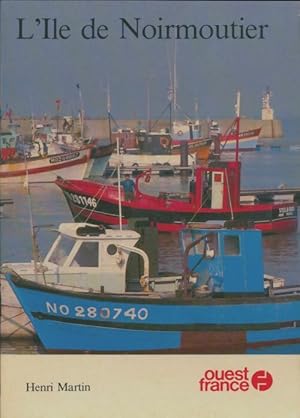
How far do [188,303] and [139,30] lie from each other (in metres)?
1.26

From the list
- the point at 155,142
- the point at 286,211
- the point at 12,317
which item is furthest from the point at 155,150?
the point at 12,317

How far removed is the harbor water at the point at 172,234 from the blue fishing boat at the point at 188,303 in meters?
0.06

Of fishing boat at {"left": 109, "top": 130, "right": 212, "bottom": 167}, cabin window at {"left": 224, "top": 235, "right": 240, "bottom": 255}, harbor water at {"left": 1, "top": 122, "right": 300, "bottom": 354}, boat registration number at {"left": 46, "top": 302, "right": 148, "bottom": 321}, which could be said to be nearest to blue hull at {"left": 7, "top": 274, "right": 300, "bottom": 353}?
boat registration number at {"left": 46, "top": 302, "right": 148, "bottom": 321}

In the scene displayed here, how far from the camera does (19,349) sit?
7.49 meters

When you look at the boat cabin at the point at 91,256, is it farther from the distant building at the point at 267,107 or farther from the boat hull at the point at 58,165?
the distant building at the point at 267,107

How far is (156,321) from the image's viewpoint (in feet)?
25.3

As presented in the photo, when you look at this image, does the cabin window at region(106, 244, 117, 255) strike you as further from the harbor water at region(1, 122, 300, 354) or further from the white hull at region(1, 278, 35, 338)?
the white hull at region(1, 278, 35, 338)

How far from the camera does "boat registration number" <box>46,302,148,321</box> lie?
773 centimetres

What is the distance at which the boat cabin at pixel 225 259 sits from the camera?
769 cm

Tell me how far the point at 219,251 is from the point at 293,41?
1.03 m

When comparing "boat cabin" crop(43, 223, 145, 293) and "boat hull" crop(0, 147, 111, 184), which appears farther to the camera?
"boat cabin" crop(43, 223, 145, 293)
